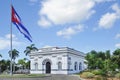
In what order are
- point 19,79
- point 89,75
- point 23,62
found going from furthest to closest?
point 23,62, point 89,75, point 19,79

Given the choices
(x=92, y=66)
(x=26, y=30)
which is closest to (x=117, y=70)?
(x=92, y=66)

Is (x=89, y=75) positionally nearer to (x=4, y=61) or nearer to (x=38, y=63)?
(x=38, y=63)

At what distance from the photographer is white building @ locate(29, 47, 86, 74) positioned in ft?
152

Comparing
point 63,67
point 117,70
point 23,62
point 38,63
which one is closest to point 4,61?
point 23,62

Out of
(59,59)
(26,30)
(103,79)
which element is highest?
(26,30)

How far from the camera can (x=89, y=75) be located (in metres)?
38.7

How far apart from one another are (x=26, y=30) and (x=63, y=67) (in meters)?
15.6

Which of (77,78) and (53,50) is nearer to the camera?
(77,78)

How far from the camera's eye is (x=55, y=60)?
47.6 meters

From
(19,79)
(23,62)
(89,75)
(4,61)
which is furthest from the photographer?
(4,61)

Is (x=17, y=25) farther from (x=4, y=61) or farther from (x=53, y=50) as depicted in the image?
(x=4, y=61)

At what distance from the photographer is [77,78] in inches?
1499

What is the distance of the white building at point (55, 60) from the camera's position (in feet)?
152

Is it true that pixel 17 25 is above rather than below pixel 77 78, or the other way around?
above
